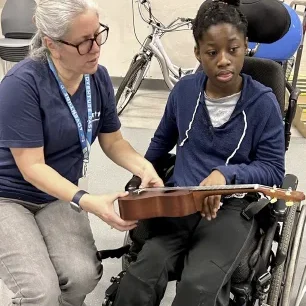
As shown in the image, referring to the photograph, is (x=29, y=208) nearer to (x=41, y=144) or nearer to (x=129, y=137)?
(x=41, y=144)

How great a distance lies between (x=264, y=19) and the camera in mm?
1552

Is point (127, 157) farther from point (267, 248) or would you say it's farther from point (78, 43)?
point (267, 248)

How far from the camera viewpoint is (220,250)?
129 cm

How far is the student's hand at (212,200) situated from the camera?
129 cm

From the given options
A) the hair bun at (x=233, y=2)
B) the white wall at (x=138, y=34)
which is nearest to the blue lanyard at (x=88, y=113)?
the hair bun at (x=233, y=2)

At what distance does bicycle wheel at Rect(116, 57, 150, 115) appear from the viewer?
133 inches

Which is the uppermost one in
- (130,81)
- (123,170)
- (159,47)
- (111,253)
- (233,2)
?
(233,2)

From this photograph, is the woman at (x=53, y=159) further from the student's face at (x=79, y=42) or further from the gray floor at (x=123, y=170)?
the gray floor at (x=123, y=170)

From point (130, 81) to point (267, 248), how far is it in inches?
93.0

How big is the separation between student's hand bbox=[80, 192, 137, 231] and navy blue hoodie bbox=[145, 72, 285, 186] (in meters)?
0.26

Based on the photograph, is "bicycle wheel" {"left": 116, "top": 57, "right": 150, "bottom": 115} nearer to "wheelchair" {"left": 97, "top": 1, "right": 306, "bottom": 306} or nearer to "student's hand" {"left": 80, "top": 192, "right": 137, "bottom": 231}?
"wheelchair" {"left": 97, "top": 1, "right": 306, "bottom": 306}

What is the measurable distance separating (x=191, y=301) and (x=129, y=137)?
2.08m

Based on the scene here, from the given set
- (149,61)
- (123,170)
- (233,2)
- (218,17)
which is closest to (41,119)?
(218,17)

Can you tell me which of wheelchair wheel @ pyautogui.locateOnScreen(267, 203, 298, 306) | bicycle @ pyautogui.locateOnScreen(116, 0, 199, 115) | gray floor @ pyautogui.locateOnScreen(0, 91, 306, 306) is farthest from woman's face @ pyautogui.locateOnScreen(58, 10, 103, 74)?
bicycle @ pyautogui.locateOnScreen(116, 0, 199, 115)
